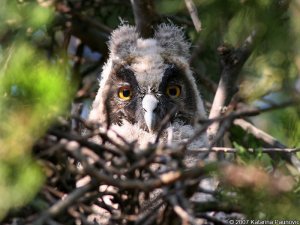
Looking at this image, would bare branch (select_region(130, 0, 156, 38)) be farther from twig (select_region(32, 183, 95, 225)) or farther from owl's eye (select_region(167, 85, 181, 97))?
twig (select_region(32, 183, 95, 225))

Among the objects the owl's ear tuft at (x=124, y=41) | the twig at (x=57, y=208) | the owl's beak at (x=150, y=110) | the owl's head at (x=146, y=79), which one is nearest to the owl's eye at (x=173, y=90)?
the owl's head at (x=146, y=79)

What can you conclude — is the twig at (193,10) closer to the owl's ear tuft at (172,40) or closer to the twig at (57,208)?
the owl's ear tuft at (172,40)

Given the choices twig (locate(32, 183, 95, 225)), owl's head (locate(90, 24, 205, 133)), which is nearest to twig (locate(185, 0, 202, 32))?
owl's head (locate(90, 24, 205, 133))

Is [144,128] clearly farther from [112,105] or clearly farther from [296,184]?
[296,184]

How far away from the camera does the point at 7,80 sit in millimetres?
2189

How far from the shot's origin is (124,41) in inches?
150

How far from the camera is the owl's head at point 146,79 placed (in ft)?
12.0

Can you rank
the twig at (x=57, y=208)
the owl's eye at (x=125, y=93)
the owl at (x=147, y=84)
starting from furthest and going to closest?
the owl's eye at (x=125, y=93)
the owl at (x=147, y=84)
the twig at (x=57, y=208)

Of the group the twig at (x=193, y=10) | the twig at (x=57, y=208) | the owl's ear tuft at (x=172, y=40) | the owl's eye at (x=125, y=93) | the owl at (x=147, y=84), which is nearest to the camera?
the twig at (x=57, y=208)

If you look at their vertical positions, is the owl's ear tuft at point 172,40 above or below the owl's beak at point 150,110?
above

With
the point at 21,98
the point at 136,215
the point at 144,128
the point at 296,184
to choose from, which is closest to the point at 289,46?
the point at 296,184

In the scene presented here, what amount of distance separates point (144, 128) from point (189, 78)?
1.67 ft

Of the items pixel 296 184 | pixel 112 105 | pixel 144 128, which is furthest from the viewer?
pixel 112 105

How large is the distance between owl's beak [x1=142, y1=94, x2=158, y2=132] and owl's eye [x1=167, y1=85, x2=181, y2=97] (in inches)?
7.2
